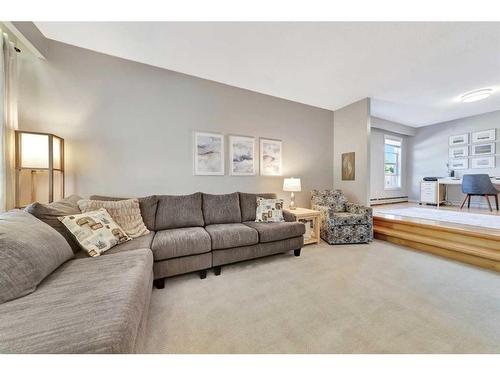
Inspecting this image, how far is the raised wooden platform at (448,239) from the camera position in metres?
2.28

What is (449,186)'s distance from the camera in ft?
18.0

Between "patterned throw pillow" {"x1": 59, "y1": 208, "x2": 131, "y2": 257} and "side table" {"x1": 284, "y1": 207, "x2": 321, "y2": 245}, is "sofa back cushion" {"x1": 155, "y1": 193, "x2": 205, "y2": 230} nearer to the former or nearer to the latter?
"patterned throw pillow" {"x1": 59, "y1": 208, "x2": 131, "y2": 257}

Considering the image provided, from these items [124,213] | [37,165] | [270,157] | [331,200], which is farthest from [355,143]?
[37,165]

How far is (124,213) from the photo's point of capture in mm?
2092

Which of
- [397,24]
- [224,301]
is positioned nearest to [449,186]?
[397,24]

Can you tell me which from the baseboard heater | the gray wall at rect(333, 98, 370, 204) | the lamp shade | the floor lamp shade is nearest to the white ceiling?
the gray wall at rect(333, 98, 370, 204)

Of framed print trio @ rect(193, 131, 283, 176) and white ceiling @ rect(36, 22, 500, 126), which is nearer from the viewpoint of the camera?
white ceiling @ rect(36, 22, 500, 126)

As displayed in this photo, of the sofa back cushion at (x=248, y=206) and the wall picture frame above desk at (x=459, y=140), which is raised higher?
the wall picture frame above desk at (x=459, y=140)

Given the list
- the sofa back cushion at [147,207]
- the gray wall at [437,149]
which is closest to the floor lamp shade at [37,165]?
the sofa back cushion at [147,207]

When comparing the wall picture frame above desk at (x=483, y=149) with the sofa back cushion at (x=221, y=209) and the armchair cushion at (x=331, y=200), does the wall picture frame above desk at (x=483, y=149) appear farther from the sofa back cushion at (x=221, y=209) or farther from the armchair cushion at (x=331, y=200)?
the sofa back cushion at (x=221, y=209)

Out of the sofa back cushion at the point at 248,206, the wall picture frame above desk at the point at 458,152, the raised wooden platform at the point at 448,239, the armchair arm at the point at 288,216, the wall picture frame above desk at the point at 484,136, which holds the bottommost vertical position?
the raised wooden platform at the point at 448,239

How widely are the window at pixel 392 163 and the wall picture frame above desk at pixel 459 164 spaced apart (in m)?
1.14

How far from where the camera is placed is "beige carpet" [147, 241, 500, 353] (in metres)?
1.19

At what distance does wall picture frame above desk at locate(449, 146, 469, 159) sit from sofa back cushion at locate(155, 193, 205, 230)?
22.2 ft
